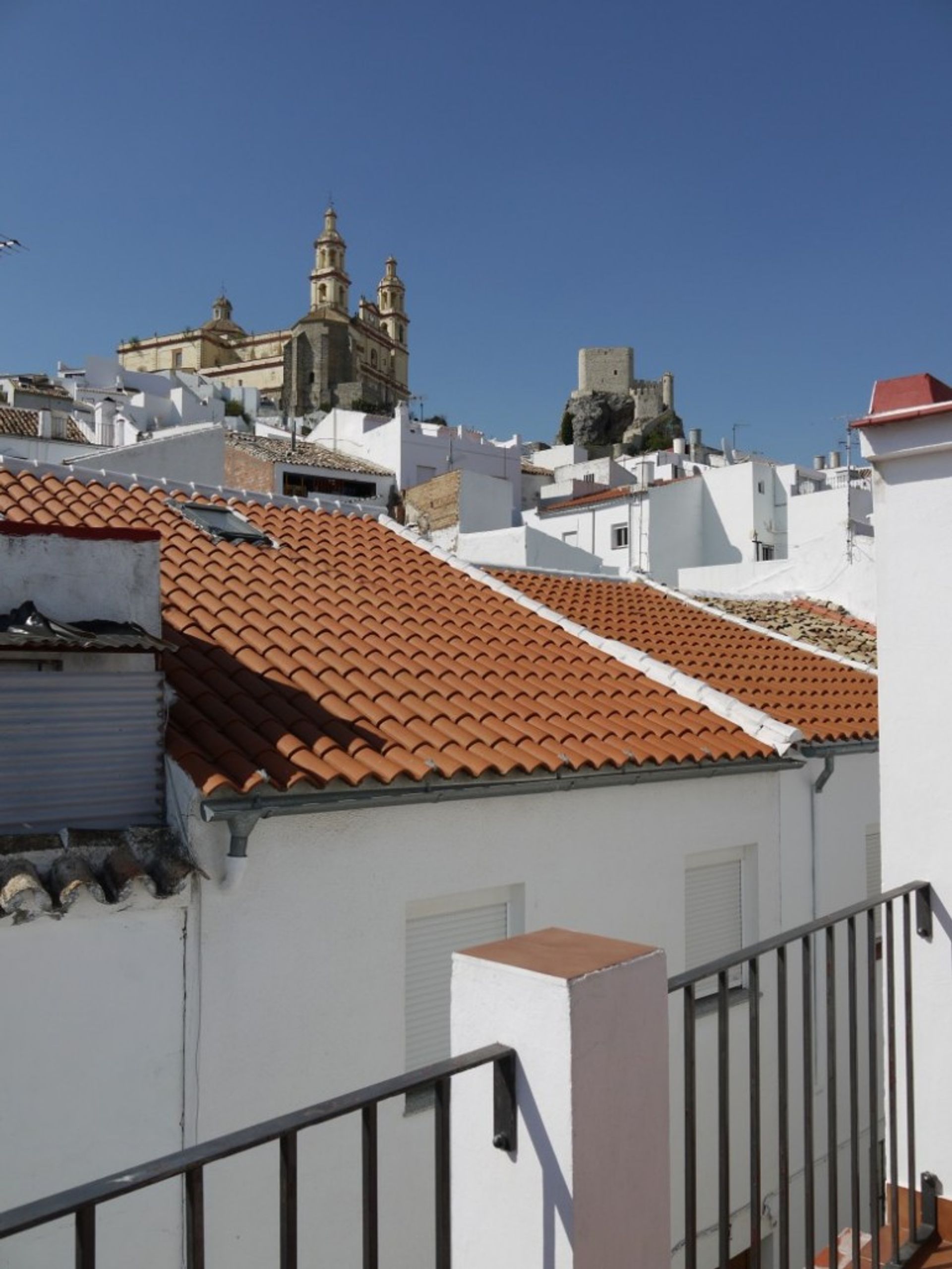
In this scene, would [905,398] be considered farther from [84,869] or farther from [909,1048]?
[84,869]

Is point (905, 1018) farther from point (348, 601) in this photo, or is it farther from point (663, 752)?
point (348, 601)

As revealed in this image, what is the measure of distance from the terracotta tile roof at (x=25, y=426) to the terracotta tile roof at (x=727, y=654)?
25.9m

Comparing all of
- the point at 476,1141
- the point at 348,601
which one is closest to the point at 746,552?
the point at 348,601

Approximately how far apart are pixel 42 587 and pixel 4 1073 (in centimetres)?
235

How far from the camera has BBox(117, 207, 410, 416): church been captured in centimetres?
7081

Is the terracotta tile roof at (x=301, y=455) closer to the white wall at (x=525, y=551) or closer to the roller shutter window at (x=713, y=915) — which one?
the white wall at (x=525, y=551)

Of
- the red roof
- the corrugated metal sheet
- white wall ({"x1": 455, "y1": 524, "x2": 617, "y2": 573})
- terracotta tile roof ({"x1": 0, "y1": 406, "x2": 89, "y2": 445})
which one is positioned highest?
Answer: terracotta tile roof ({"x1": 0, "y1": 406, "x2": 89, "y2": 445})

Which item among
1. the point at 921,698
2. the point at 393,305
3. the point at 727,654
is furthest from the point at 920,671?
the point at 393,305

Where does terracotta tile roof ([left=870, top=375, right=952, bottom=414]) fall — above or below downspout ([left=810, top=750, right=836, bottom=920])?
above

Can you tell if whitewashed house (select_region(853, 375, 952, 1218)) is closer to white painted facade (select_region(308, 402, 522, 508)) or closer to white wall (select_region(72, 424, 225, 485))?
white wall (select_region(72, 424, 225, 485))

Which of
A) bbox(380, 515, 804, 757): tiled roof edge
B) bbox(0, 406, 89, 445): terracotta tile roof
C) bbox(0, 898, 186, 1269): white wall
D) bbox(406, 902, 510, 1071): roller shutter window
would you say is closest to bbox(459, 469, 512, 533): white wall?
bbox(0, 406, 89, 445): terracotta tile roof

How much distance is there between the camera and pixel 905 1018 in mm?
3086

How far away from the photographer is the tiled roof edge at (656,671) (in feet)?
25.8

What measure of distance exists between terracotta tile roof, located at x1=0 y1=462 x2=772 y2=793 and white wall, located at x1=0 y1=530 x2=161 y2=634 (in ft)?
2.24
